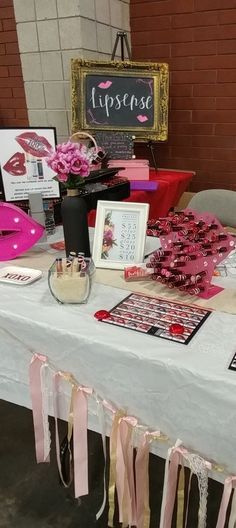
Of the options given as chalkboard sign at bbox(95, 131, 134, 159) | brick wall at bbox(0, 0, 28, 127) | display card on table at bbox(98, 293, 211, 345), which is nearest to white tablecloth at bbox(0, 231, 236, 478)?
display card on table at bbox(98, 293, 211, 345)

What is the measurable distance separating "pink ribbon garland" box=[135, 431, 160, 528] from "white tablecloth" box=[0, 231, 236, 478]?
31mm

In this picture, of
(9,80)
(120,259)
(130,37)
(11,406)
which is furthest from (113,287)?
(9,80)

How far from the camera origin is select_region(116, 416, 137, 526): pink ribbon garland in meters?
0.88

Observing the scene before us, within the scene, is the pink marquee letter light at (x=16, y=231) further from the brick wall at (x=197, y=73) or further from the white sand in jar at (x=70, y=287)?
the brick wall at (x=197, y=73)

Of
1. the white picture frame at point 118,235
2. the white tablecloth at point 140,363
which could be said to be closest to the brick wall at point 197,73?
the white picture frame at point 118,235

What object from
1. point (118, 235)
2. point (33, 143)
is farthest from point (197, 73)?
point (118, 235)

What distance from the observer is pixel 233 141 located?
264 cm

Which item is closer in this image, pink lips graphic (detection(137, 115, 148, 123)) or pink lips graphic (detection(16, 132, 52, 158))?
pink lips graphic (detection(16, 132, 52, 158))

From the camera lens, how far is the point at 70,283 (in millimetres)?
1018

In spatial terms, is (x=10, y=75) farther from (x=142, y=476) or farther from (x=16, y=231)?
(x=142, y=476)

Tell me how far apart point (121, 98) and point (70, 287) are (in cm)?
173

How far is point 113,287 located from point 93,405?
0.32 m

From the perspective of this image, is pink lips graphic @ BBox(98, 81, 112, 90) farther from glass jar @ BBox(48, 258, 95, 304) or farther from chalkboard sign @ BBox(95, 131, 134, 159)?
glass jar @ BBox(48, 258, 95, 304)

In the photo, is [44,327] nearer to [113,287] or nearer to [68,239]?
[113,287]
